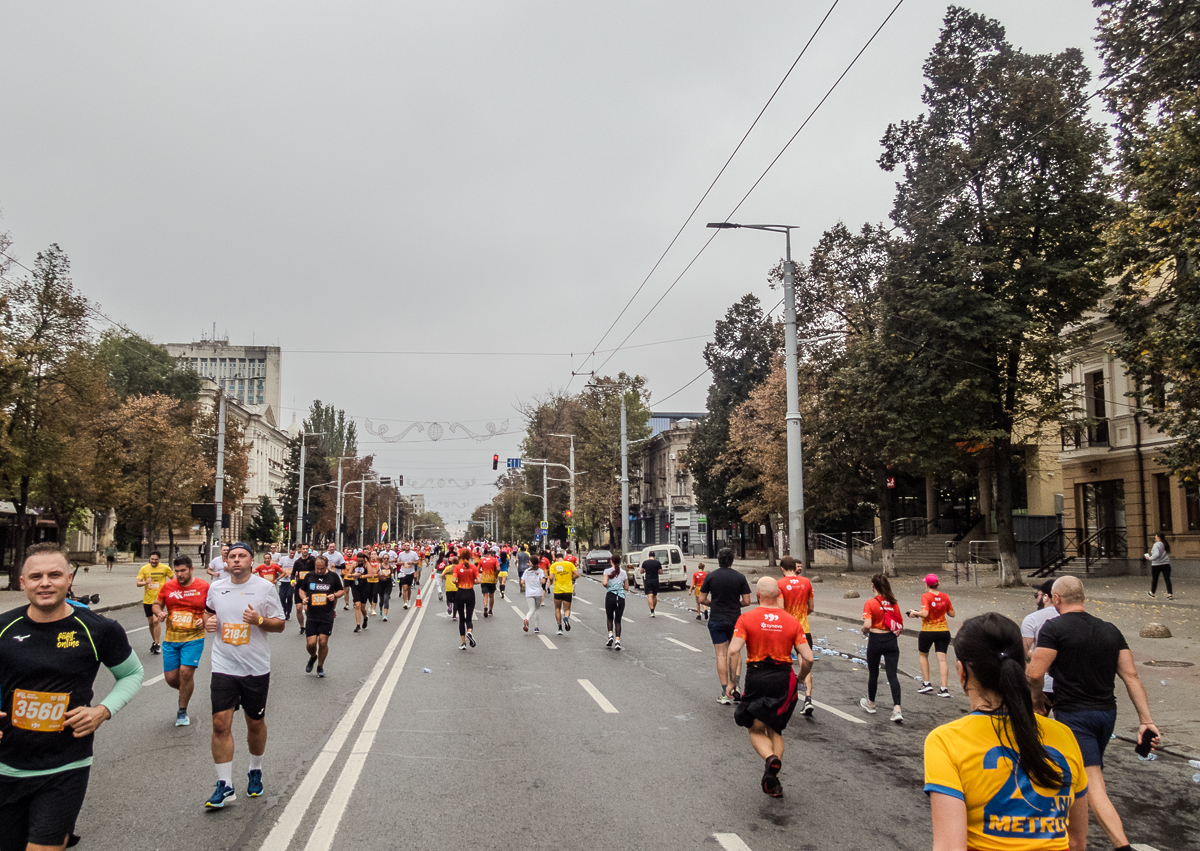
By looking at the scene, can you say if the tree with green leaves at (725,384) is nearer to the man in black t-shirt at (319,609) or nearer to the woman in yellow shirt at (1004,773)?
the man in black t-shirt at (319,609)

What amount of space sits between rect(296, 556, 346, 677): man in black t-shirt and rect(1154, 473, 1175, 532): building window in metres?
27.5

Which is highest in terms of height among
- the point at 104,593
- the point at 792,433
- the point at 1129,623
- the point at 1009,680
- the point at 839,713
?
the point at 792,433

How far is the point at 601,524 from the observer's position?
67.9 m

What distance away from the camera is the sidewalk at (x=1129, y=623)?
9734 millimetres

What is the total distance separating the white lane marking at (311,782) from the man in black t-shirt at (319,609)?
3.76 ft

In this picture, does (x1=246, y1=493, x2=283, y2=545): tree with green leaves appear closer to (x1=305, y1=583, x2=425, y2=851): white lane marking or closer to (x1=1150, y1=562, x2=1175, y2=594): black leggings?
(x1=1150, y1=562, x2=1175, y2=594): black leggings

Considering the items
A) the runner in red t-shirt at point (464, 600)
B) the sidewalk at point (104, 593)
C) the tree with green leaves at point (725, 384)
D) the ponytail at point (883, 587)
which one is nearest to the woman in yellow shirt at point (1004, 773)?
the ponytail at point (883, 587)

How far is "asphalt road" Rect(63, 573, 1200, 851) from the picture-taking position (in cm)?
543

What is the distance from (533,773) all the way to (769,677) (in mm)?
2049

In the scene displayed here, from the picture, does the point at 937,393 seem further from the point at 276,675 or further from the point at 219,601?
the point at 219,601

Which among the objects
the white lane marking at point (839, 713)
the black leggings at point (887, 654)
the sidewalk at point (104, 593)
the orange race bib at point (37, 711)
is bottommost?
the sidewalk at point (104, 593)

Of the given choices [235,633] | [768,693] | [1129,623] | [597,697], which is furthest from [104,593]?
[1129,623]

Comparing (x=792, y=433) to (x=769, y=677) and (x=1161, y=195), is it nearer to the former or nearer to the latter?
(x=1161, y=195)

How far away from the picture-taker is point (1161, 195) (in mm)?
15250
